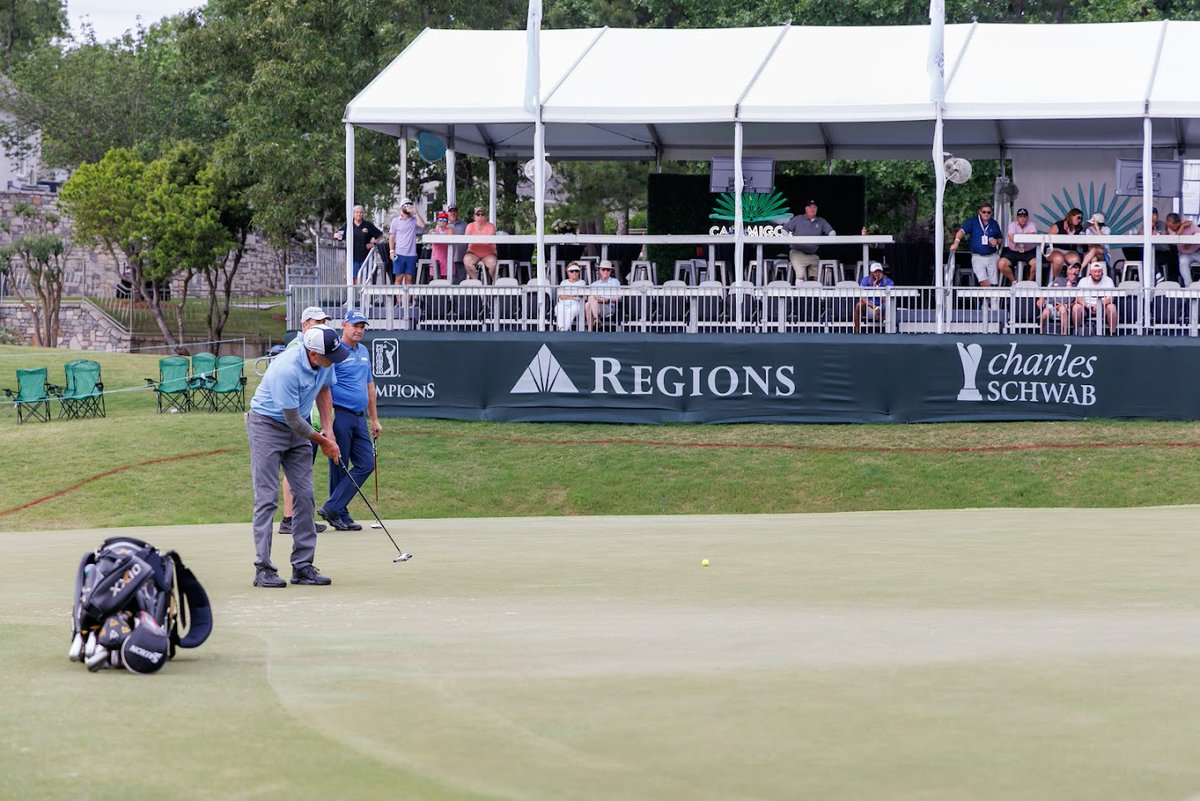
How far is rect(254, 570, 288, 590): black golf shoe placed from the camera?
1072cm

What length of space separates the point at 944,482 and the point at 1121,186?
6439 millimetres

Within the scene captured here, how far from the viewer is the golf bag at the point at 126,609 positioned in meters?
7.41

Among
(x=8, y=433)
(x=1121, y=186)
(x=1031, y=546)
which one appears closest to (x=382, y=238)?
(x=8, y=433)

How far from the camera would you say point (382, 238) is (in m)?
25.7

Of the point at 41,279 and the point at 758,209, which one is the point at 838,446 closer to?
the point at 758,209

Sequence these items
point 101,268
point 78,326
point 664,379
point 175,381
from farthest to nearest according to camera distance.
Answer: point 101,268 → point 78,326 → point 175,381 → point 664,379

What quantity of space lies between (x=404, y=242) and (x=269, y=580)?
1471 cm

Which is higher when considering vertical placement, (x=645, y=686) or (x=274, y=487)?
(x=274, y=487)

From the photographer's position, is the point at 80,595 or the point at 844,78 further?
the point at 844,78

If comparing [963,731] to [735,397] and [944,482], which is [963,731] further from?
[735,397]

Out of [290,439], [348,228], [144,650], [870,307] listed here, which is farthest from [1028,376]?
[144,650]

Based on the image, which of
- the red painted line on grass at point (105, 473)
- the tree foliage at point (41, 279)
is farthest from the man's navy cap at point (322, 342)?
the tree foliage at point (41, 279)

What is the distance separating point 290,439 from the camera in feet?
36.1

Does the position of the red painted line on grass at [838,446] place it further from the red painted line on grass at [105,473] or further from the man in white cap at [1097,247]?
the man in white cap at [1097,247]
